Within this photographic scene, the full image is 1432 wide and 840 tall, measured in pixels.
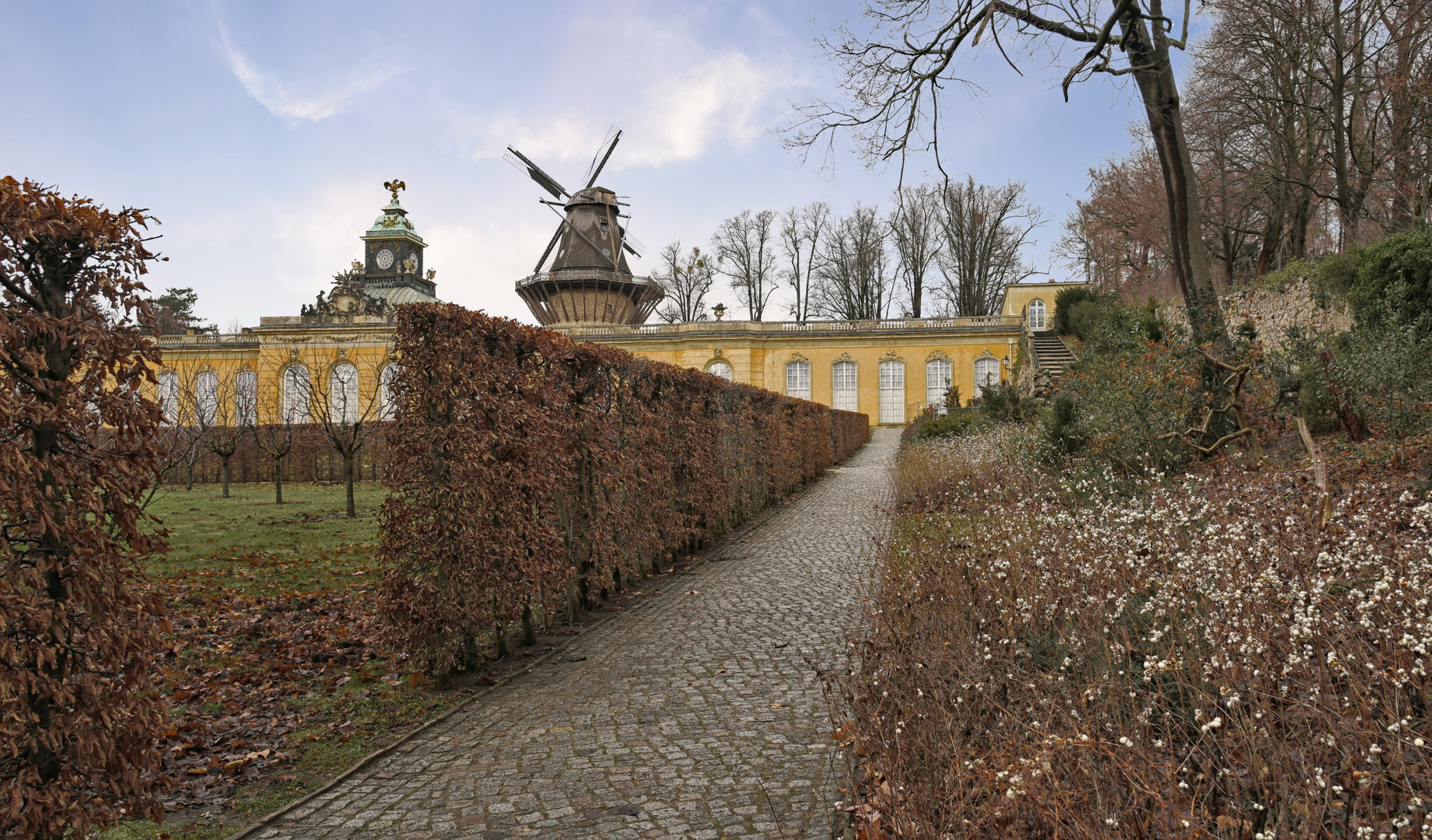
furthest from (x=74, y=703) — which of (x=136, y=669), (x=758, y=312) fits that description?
(x=758, y=312)

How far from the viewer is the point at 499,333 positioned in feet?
17.3

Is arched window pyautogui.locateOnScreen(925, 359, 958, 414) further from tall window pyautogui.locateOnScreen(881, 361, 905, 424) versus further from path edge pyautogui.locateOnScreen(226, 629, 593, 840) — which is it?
path edge pyautogui.locateOnScreen(226, 629, 593, 840)

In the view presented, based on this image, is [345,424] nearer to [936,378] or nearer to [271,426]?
[271,426]

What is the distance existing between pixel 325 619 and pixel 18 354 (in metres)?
4.96

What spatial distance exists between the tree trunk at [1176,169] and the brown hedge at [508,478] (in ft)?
21.3

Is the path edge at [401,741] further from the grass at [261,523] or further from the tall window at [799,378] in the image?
the tall window at [799,378]

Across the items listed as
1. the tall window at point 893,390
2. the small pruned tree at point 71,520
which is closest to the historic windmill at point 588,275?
the tall window at point 893,390

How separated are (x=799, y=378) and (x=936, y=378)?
276 inches

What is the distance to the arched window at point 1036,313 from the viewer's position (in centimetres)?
3931

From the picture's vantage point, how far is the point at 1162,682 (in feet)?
10.6

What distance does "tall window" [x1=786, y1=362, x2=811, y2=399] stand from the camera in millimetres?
41969

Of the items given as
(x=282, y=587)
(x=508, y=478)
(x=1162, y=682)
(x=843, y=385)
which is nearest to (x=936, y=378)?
(x=843, y=385)

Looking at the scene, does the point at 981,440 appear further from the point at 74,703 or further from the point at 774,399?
the point at 74,703

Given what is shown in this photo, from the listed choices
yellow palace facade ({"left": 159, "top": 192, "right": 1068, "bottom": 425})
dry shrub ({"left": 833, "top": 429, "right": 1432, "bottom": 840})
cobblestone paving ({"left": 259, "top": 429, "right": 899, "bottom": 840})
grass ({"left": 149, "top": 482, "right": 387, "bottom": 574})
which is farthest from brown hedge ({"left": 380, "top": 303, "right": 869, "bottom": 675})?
yellow palace facade ({"left": 159, "top": 192, "right": 1068, "bottom": 425})
